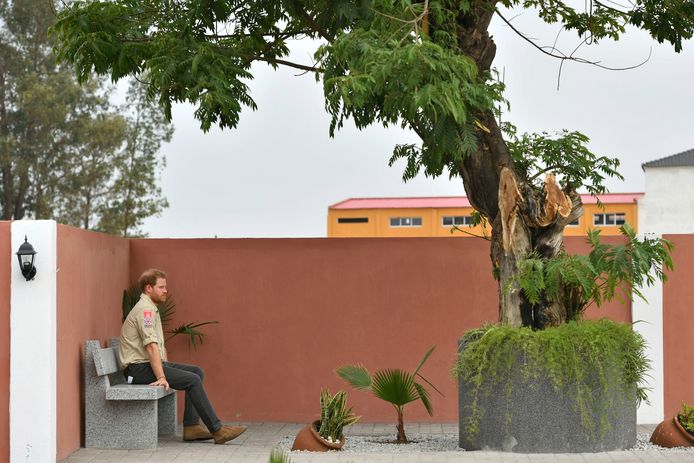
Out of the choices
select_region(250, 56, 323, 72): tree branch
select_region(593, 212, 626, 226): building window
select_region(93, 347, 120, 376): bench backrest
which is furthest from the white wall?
select_region(93, 347, 120, 376): bench backrest

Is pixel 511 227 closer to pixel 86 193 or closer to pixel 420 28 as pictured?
pixel 420 28

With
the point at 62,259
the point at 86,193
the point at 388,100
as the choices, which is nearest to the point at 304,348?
the point at 62,259

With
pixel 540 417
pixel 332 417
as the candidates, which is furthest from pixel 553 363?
pixel 332 417

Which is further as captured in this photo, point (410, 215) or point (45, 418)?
point (410, 215)

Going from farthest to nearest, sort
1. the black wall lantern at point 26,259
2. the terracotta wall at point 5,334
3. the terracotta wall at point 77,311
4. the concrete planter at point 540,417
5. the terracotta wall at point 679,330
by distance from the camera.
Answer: the terracotta wall at point 679,330
the concrete planter at point 540,417
the terracotta wall at point 77,311
the terracotta wall at point 5,334
the black wall lantern at point 26,259

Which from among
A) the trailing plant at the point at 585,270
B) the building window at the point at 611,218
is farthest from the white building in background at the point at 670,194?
the trailing plant at the point at 585,270

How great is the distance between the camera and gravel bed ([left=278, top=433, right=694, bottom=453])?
9.27 metres

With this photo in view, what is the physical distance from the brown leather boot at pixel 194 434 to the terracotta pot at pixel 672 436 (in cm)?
370

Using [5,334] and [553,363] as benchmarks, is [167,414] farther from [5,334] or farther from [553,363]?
[553,363]

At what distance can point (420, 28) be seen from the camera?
8.92 metres

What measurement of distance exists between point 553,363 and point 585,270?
0.81 m

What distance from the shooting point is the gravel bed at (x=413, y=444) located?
30.4ft

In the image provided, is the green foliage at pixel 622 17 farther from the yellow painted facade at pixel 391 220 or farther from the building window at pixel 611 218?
the building window at pixel 611 218

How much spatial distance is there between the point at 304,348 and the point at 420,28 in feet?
13.1
